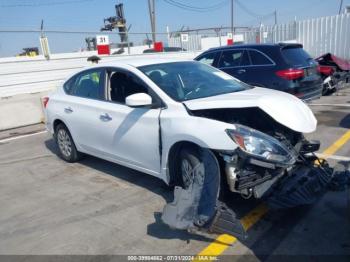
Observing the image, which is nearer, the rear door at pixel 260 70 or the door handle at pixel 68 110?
the door handle at pixel 68 110

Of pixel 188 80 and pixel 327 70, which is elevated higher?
pixel 188 80

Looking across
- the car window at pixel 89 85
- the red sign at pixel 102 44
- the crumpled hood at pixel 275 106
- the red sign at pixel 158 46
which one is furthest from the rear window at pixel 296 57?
the red sign at pixel 158 46

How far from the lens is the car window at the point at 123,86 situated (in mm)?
4621

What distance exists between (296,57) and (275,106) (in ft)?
15.1

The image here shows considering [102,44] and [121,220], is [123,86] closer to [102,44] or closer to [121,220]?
[121,220]

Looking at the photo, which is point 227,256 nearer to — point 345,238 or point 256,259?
point 256,259

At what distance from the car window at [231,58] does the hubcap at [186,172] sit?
5.12 meters

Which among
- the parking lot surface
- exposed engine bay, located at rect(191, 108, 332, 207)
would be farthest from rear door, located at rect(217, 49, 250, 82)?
exposed engine bay, located at rect(191, 108, 332, 207)

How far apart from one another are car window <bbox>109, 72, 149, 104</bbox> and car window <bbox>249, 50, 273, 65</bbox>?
4.18m

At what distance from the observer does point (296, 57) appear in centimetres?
791

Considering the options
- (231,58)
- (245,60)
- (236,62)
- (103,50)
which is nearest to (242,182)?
(245,60)

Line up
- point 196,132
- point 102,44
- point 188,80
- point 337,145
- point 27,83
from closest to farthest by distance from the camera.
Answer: point 196,132, point 188,80, point 337,145, point 27,83, point 102,44

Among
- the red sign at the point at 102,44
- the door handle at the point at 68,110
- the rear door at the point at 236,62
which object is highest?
the red sign at the point at 102,44

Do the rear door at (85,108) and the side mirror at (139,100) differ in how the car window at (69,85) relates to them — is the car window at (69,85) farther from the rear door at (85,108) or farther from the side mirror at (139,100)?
the side mirror at (139,100)
